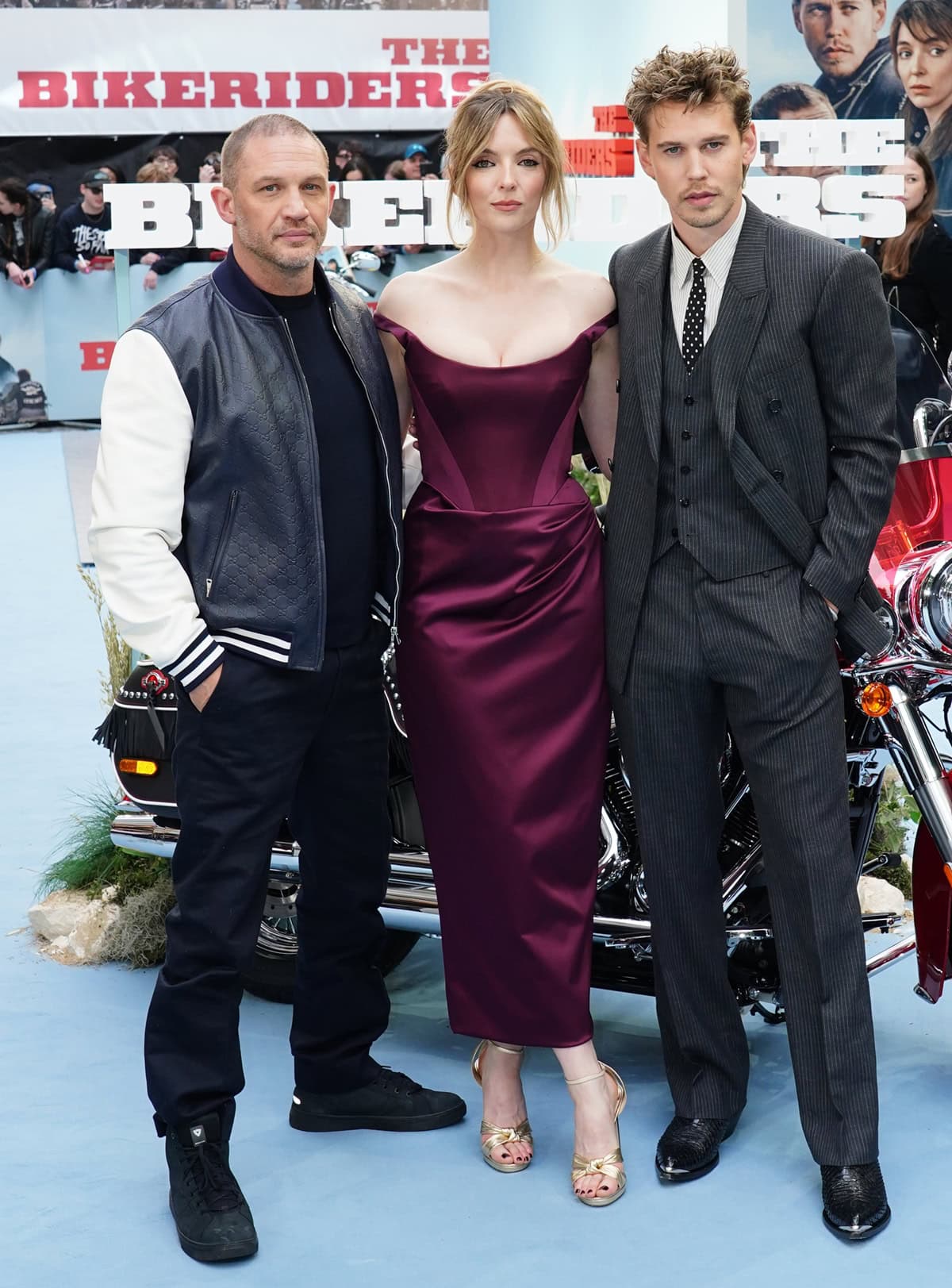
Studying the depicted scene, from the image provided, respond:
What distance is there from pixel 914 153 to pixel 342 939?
16.1 feet

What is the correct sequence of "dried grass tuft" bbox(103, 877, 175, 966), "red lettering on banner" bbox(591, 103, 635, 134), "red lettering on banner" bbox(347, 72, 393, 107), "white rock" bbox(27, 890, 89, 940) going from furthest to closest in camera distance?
"red lettering on banner" bbox(347, 72, 393, 107), "red lettering on banner" bbox(591, 103, 635, 134), "white rock" bbox(27, 890, 89, 940), "dried grass tuft" bbox(103, 877, 175, 966)

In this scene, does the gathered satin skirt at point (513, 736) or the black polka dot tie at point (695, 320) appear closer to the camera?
the black polka dot tie at point (695, 320)

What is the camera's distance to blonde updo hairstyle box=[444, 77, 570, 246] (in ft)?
9.34

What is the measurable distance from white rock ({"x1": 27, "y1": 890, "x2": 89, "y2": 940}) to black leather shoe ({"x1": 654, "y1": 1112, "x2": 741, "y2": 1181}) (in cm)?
185

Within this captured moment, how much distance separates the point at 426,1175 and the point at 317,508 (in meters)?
1.30

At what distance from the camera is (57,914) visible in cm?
429

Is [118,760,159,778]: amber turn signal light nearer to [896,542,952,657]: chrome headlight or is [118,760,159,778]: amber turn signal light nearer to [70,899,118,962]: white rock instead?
[70,899,118,962]: white rock

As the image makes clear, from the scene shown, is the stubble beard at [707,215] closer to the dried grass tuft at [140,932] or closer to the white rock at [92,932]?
the dried grass tuft at [140,932]

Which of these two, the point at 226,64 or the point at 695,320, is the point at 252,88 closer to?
the point at 226,64

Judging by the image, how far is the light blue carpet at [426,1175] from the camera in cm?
277

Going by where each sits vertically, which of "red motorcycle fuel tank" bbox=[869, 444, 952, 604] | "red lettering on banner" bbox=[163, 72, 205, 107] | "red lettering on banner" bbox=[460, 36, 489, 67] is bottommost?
"red motorcycle fuel tank" bbox=[869, 444, 952, 604]

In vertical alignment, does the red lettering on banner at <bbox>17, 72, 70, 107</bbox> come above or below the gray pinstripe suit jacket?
above

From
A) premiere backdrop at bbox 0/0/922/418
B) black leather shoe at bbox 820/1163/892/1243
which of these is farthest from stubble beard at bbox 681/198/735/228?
premiere backdrop at bbox 0/0/922/418

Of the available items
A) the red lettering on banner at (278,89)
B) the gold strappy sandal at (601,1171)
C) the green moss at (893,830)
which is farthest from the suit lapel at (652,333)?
the red lettering on banner at (278,89)
